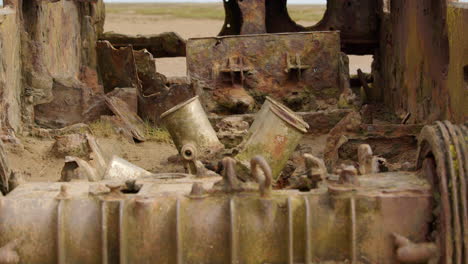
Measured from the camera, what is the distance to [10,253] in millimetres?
4777

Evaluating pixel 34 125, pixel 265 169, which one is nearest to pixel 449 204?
pixel 265 169

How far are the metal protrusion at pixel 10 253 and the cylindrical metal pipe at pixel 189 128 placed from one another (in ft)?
10.4

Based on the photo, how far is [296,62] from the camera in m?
10.7

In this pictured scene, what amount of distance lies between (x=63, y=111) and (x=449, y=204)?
20.2ft

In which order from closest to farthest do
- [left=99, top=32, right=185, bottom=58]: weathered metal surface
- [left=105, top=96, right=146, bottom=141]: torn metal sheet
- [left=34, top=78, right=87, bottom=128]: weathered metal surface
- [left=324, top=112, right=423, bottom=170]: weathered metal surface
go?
[left=324, top=112, right=423, bottom=170]: weathered metal surface → [left=105, top=96, right=146, bottom=141]: torn metal sheet → [left=34, top=78, right=87, bottom=128]: weathered metal surface → [left=99, top=32, right=185, bottom=58]: weathered metal surface

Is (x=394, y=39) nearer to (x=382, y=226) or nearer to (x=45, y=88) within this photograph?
(x=45, y=88)

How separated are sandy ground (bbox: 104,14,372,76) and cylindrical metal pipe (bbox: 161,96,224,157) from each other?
67.0 ft

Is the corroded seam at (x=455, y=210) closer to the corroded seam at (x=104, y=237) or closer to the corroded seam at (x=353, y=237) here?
the corroded seam at (x=353, y=237)

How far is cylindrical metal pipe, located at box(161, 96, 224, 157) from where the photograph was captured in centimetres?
791

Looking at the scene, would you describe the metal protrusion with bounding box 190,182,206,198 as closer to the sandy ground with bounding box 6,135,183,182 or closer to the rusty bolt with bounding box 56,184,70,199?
the rusty bolt with bounding box 56,184,70,199

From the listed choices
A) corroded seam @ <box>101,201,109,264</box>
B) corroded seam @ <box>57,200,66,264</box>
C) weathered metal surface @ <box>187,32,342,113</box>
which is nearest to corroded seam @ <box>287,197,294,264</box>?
corroded seam @ <box>101,201,109,264</box>

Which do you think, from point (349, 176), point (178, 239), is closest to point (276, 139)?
point (349, 176)

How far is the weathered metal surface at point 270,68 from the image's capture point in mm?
10594

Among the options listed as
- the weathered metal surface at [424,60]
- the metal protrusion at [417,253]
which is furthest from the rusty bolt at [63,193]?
the weathered metal surface at [424,60]
